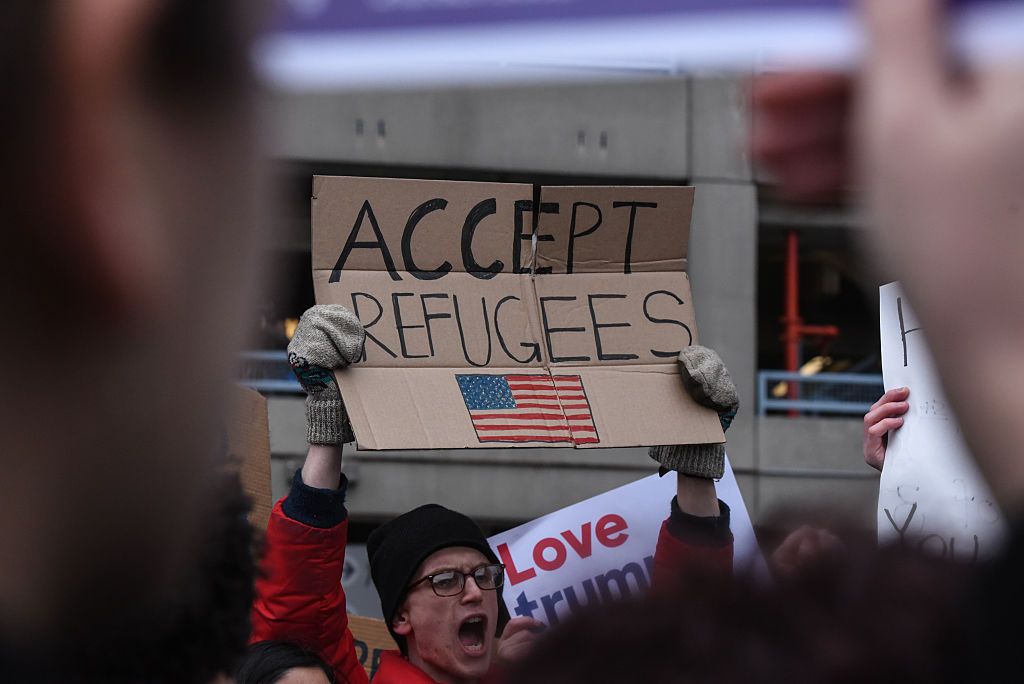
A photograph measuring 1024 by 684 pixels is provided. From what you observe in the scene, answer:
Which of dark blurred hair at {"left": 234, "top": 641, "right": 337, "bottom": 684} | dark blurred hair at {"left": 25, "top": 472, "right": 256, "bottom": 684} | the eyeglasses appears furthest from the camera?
the eyeglasses

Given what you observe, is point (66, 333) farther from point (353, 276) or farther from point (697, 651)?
point (353, 276)

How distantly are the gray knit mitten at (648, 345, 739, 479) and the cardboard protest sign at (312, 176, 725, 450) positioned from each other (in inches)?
1.4

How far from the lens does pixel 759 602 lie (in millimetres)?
555

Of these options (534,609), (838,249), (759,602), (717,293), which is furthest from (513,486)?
(759,602)

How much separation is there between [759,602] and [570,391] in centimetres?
251

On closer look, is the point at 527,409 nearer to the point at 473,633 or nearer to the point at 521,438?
the point at 521,438

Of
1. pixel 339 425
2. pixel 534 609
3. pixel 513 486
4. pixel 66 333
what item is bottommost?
pixel 513 486

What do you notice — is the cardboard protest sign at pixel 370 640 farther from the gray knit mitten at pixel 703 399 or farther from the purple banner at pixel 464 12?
the purple banner at pixel 464 12

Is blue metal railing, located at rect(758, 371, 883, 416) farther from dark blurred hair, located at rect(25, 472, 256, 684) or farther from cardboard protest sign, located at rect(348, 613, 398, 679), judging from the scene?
dark blurred hair, located at rect(25, 472, 256, 684)

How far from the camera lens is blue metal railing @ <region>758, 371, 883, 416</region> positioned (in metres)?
12.3

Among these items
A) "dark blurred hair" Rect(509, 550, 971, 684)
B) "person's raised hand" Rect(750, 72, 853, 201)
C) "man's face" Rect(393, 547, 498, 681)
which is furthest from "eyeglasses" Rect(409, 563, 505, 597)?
"person's raised hand" Rect(750, 72, 853, 201)

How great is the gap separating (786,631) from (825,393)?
1301cm

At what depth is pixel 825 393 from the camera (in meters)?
13.2

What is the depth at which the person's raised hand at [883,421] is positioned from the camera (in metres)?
2.76
